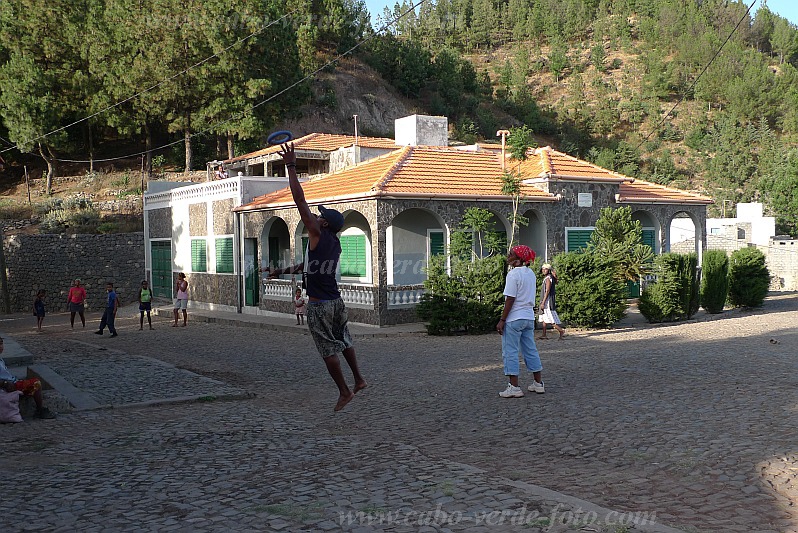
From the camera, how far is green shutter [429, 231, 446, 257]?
1958 cm

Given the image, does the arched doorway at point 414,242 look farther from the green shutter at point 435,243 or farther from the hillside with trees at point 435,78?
the hillside with trees at point 435,78

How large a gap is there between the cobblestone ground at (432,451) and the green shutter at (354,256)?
8916 millimetres

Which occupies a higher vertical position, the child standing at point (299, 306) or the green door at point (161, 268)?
the green door at point (161, 268)

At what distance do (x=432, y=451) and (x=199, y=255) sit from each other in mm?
21525

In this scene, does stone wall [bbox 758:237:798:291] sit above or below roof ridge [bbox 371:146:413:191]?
below

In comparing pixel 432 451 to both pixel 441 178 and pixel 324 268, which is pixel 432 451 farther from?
pixel 441 178

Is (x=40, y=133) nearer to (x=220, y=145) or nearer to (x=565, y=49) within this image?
(x=220, y=145)

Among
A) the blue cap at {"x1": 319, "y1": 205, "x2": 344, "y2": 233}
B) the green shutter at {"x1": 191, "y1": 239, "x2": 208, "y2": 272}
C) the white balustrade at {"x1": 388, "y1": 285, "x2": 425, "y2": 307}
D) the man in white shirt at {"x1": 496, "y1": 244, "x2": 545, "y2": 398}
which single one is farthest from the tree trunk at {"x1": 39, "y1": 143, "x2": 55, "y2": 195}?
the blue cap at {"x1": 319, "y1": 205, "x2": 344, "y2": 233}

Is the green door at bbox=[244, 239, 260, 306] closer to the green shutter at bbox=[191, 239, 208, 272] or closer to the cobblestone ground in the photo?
the green shutter at bbox=[191, 239, 208, 272]

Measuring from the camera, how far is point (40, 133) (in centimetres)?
4050

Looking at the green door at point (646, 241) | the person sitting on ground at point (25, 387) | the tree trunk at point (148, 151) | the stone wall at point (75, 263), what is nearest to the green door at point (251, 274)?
the stone wall at point (75, 263)

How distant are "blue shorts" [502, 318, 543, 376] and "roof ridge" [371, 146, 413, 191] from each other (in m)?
9.75

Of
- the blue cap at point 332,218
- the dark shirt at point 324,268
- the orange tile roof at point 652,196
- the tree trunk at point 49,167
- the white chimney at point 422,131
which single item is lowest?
the dark shirt at point 324,268

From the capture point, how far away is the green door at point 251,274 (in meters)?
23.4
